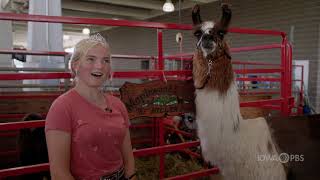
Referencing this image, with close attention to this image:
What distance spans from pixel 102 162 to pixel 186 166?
2949mm

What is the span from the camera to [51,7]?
6113 millimetres

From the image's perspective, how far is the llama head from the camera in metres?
2.11

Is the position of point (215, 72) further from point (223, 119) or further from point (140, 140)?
point (140, 140)

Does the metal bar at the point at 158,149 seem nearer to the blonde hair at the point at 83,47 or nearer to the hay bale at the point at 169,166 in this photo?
the blonde hair at the point at 83,47

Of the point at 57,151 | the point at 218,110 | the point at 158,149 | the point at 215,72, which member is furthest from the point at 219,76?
the point at 57,151

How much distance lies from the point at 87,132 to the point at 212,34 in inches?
45.4

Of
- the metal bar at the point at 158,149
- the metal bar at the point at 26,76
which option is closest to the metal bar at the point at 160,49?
the metal bar at the point at 158,149

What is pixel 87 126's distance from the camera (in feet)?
4.41

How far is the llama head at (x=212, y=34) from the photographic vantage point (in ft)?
6.91

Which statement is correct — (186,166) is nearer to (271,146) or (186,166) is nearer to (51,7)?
(271,146)

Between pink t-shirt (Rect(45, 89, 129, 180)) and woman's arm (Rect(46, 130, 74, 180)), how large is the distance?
3 centimetres

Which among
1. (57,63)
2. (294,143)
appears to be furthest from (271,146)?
(57,63)

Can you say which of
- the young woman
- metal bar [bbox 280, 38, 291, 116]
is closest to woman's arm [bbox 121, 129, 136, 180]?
the young woman

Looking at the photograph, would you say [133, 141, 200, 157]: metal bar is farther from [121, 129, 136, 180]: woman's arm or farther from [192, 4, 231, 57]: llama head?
[192, 4, 231, 57]: llama head
